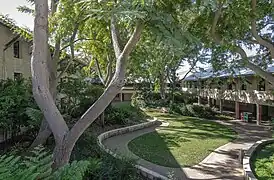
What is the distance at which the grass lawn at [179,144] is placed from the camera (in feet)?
39.9

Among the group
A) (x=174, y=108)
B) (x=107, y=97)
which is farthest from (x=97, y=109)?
(x=174, y=108)

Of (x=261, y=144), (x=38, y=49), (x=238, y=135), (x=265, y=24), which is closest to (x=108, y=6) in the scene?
(x=38, y=49)

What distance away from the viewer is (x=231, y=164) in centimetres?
1148

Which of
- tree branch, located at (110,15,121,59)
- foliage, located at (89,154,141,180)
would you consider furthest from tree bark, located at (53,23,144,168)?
foliage, located at (89,154,141,180)

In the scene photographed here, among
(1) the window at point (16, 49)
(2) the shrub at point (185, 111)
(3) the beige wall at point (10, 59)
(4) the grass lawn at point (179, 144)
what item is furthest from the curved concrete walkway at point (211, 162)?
(2) the shrub at point (185, 111)

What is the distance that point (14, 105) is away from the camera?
10.2m

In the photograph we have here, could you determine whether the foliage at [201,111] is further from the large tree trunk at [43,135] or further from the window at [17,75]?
the large tree trunk at [43,135]

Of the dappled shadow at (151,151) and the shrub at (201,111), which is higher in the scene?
the shrub at (201,111)

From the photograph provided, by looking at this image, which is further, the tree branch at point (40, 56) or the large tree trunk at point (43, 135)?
the large tree trunk at point (43, 135)

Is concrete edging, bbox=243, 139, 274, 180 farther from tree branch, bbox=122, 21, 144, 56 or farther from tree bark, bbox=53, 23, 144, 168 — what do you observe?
tree branch, bbox=122, 21, 144, 56

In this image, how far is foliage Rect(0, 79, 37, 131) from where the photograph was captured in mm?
9758

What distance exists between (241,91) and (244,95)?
24.5 inches

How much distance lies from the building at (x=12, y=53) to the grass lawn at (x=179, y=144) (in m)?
7.87

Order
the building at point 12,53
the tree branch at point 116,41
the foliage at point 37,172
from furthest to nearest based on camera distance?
the building at point 12,53 → the tree branch at point 116,41 → the foliage at point 37,172
